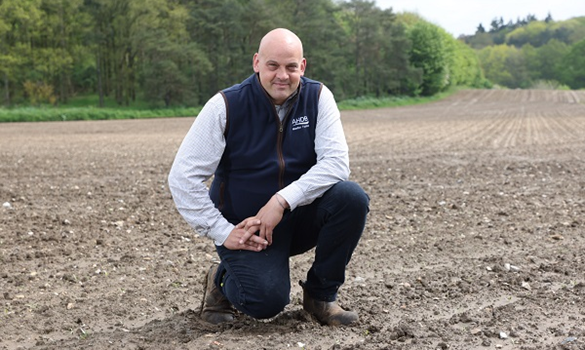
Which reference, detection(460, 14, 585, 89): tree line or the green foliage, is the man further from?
detection(460, 14, 585, 89): tree line

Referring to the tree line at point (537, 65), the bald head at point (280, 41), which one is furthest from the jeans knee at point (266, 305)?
the tree line at point (537, 65)

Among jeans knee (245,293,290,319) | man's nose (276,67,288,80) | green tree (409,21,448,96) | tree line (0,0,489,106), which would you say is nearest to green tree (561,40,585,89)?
green tree (409,21,448,96)

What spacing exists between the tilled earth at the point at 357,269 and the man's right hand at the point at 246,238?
496 mm

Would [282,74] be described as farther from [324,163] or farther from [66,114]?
[66,114]

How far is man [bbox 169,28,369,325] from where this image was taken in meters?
3.65

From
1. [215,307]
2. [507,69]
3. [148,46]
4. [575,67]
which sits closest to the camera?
[215,307]

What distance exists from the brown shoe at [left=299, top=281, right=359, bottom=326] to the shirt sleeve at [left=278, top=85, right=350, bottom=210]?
26.1 inches

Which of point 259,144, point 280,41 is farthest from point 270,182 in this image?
point 280,41

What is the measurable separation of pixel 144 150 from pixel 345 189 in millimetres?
12693

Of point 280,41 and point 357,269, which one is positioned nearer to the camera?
point 280,41

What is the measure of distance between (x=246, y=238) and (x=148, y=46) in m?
45.7

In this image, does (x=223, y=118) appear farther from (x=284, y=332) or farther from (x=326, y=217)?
(x=284, y=332)

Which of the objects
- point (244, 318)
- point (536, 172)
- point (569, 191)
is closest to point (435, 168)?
point (536, 172)

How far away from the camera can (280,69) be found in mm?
3670
